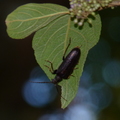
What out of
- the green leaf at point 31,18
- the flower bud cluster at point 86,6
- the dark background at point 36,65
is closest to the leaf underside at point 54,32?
the green leaf at point 31,18

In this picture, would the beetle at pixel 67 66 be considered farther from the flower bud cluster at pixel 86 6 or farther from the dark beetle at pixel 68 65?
the flower bud cluster at pixel 86 6

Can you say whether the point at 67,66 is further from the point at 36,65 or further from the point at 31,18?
the point at 36,65

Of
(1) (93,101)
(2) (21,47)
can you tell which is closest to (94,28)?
(2) (21,47)

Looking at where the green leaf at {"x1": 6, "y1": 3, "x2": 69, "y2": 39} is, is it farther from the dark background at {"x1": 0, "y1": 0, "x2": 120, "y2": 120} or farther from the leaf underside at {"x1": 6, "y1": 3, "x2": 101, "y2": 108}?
the dark background at {"x1": 0, "y1": 0, "x2": 120, "y2": 120}

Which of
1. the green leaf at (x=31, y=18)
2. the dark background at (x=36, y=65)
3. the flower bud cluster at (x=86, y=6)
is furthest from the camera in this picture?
the dark background at (x=36, y=65)

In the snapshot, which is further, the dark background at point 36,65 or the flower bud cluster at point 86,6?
the dark background at point 36,65

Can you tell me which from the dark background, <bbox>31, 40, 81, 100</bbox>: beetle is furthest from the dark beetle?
the dark background

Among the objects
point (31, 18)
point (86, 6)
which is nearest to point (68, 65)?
point (31, 18)
